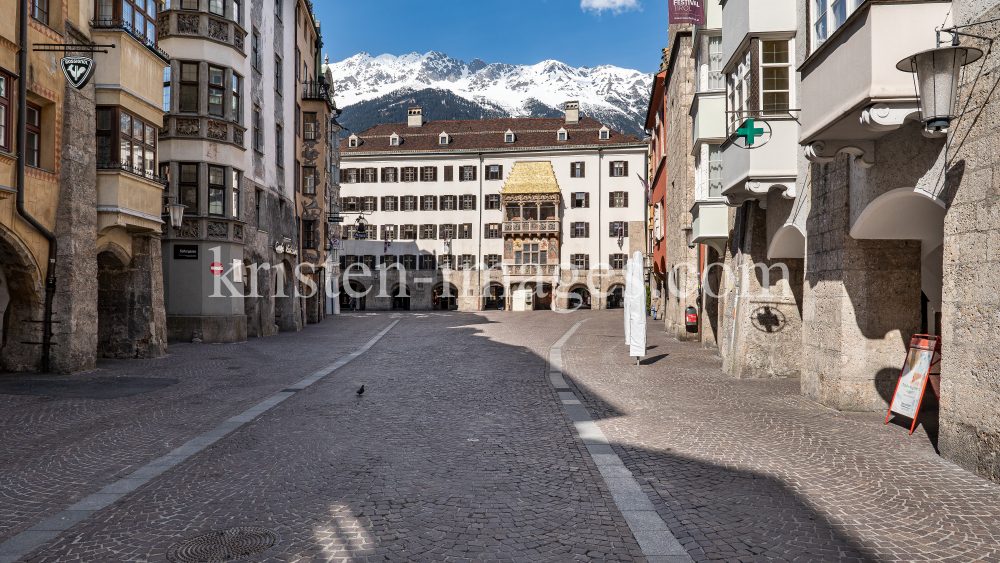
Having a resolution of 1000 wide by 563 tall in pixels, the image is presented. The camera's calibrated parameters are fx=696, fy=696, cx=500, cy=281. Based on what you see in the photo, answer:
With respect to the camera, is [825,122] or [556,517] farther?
[825,122]

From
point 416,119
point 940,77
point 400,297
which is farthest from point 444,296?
point 940,77

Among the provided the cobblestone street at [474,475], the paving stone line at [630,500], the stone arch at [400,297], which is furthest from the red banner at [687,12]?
the stone arch at [400,297]

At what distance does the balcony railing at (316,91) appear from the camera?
37062 mm

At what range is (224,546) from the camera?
5305 mm

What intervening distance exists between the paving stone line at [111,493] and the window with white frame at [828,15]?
10.1 m

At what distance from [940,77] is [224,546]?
25.9 ft

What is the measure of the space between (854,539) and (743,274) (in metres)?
10.9

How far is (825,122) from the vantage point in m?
9.16

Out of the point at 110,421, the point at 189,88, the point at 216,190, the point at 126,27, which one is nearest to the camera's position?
the point at 110,421

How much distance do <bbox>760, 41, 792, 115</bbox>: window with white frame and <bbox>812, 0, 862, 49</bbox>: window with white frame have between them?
96.3 inches

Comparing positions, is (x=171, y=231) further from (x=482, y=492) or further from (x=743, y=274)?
(x=482, y=492)

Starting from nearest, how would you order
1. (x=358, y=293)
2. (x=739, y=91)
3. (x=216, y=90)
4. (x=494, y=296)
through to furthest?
(x=739, y=91) < (x=216, y=90) < (x=358, y=293) < (x=494, y=296)

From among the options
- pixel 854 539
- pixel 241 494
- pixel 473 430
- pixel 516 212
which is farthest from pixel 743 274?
pixel 516 212

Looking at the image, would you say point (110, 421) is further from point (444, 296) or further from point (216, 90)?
point (444, 296)
